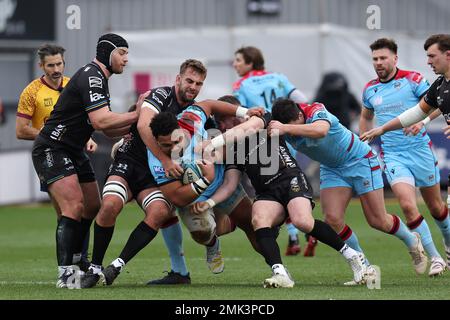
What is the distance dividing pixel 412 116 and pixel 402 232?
1.20 metres

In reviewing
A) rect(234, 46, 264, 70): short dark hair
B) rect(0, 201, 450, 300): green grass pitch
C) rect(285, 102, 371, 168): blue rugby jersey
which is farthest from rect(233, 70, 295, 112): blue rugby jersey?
rect(285, 102, 371, 168): blue rugby jersey

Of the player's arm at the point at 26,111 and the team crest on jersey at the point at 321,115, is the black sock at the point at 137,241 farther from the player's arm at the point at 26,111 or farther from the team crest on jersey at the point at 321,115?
the player's arm at the point at 26,111

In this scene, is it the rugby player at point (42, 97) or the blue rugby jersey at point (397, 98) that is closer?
the rugby player at point (42, 97)

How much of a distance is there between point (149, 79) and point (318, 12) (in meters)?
4.34

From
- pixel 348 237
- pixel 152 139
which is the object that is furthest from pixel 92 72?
pixel 348 237

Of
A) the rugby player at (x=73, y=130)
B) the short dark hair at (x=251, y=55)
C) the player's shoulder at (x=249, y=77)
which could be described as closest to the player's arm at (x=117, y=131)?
the rugby player at (x=73, y=130)

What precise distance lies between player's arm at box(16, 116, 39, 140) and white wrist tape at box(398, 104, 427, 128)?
12.8ft

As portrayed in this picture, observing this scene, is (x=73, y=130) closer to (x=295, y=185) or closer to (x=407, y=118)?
(x=295, y=185)

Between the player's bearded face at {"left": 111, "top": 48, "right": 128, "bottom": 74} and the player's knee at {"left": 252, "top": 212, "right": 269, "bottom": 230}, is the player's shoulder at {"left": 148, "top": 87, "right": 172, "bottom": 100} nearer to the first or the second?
the player's bearded face at {"left": 111, "top": 48, "right": 128, "bottom": 74}

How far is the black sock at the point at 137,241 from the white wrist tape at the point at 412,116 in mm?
2862

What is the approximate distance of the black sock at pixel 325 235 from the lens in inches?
402

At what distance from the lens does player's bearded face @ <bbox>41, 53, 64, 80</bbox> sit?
39.4ft

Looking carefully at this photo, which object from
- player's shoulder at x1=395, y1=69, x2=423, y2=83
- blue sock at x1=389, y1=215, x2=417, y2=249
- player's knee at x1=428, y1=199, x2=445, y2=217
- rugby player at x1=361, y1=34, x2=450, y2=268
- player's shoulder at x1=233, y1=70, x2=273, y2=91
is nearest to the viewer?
rugby player at x1=361, y1=34, x2=450, y2=268

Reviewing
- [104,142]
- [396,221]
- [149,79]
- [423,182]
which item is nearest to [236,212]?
[396,221]
